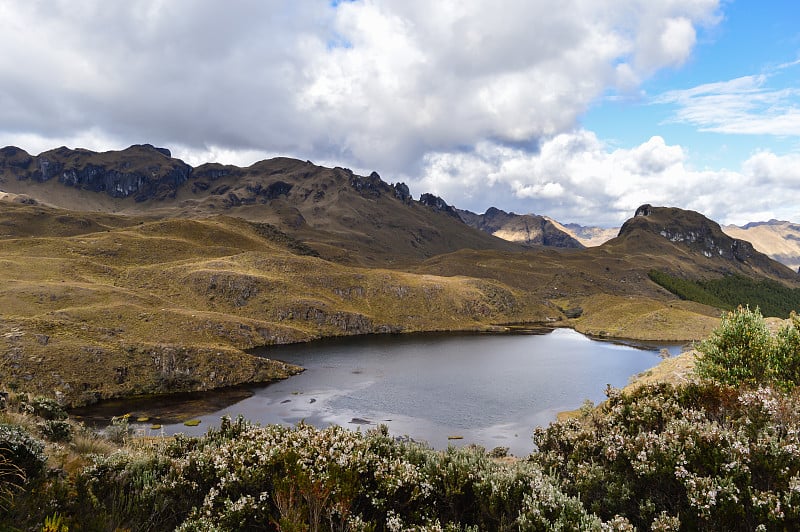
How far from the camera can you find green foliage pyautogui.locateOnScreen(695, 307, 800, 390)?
2603cm

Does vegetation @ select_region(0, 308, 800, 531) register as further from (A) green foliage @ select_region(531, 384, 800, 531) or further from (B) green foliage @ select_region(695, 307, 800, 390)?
(B) green foliage @ select_region(695, 307, 800, 390)

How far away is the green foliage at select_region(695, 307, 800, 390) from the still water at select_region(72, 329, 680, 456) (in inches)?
908

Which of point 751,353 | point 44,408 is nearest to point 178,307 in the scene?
point 44,408

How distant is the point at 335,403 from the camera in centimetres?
6216

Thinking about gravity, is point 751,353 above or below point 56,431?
above

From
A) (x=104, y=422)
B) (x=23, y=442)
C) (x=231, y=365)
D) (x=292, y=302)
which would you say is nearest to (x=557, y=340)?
(x=292, y=302)

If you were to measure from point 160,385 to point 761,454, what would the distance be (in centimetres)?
7304

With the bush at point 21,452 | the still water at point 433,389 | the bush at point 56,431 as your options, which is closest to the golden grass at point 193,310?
the still water at point 433,389

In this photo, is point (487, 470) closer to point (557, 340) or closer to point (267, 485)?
point (267, 485)

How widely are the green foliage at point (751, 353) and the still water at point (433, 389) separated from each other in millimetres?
23056

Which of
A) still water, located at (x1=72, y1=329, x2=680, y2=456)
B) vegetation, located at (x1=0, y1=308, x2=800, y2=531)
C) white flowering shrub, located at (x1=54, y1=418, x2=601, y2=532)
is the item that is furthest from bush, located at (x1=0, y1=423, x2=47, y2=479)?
still water, located at (x1=72, y1=329, x2=680, y2=456)

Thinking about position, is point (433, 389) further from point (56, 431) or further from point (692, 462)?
point (692, 462)

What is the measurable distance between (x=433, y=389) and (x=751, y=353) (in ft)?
159

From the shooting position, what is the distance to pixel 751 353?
2731cm
